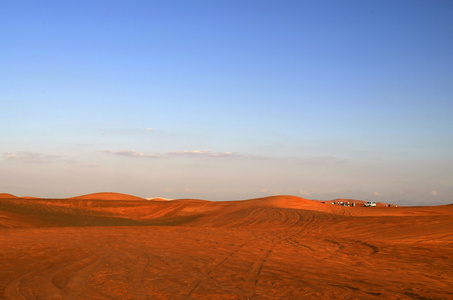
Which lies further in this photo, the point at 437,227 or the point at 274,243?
the point at 437,227

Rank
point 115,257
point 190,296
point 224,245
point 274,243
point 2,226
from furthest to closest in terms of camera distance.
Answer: point 2,226
point 274,243
point 224,245
point 115,257
point 190,296

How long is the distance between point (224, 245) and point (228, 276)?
584cm

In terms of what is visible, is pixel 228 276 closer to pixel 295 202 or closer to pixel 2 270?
pixel 2 270

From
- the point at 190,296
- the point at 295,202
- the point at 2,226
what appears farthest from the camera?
the point at 295,202

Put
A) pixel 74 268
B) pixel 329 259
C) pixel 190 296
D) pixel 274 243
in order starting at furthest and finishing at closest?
pixel 274 243 → pixel 329 259 → pixel 74 268 → pixel 190 296

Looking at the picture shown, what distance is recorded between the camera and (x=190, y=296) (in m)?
7.38

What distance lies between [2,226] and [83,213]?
1211 centimetres

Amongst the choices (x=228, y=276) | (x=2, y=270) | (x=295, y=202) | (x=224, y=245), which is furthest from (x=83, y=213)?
(x=228, y=276)

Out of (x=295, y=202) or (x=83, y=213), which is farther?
→ (x=295, y=202)

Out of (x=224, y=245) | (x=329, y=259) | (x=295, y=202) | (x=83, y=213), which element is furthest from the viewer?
(x=295, y=202)

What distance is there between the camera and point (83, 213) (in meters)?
33.5

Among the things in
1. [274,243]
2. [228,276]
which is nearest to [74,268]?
[228,276]

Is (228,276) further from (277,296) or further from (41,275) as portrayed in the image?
(41,275)

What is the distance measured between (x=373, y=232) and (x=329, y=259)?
825cm
